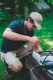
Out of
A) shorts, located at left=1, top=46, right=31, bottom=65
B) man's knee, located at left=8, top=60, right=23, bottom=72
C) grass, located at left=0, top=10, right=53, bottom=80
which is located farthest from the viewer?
grass, located at left=0, top=10, right=53, bottom=80

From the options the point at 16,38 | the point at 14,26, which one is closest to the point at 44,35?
the point at 14,26

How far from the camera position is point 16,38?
12.0 feet

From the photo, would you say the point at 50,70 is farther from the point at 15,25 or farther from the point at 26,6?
the point at 26,6

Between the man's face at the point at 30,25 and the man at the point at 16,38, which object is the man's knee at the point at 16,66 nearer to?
the man at the point at 16,38

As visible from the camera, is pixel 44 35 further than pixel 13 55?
Yes

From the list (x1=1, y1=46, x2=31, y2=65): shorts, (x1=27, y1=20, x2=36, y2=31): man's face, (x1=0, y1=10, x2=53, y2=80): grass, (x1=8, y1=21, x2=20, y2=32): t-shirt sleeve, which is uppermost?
(x1=27, y1=20, x2=36, y2=31): man's face

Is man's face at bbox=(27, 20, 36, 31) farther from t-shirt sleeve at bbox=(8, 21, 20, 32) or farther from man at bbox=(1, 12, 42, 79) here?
t-shirt sleeve at bbox=(8, 21, 20, 32)

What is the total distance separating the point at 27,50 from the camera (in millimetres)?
4344

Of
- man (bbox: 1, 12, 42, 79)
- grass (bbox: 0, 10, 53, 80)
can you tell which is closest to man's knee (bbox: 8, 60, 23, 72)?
man (bbox: 1, 12, 42, 79)

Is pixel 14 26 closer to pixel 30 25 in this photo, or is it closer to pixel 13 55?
pixel 30 25

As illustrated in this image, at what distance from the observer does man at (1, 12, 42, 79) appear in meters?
3.74

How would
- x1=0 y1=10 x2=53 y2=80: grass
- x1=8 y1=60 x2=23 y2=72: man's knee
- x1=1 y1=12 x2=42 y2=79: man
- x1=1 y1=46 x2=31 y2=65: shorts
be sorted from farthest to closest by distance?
x1=0 y1=10 x2=53 y2=80: grass < x1=1 y1=46 x2=31 y2=65: shorts < x1=8 y1=60 x2=23 y2=72: man's knee < x1=1 y1=12 x2=42 y2=79: man

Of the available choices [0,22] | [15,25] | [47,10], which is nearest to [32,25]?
[15,25]

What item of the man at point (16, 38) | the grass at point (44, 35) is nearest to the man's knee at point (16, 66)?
the man at point (16, 38)
